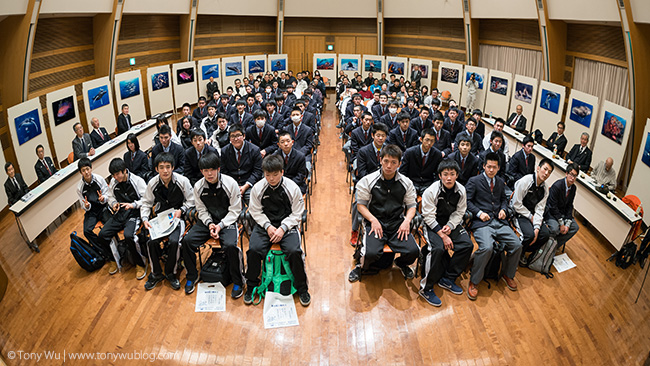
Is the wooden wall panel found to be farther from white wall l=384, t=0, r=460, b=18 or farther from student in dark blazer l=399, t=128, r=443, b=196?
student in dark blazer l=399, t=128, r=443, b=196

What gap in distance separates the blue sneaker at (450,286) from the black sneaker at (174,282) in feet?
10.9

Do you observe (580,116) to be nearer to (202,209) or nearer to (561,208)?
(561,208)

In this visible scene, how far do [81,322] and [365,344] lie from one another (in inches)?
125

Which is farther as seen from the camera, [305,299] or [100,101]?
[100,101]

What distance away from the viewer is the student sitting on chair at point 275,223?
461cm

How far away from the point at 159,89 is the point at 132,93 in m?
1.38

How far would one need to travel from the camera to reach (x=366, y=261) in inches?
189

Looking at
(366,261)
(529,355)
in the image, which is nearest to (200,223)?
(366,261)

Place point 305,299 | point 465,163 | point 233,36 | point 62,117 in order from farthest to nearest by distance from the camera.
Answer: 1. point 233,36
2. point 62,117
3. point 465,163
4. point 305,299

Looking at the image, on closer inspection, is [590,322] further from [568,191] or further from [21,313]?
[21,313]

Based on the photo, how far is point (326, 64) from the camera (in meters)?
18.6

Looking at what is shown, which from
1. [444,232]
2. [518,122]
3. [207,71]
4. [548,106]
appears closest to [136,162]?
[444,232]

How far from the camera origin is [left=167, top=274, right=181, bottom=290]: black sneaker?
5000mm

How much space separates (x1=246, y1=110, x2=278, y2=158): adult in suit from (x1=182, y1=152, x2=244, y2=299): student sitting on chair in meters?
2.48
